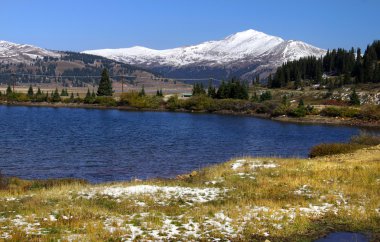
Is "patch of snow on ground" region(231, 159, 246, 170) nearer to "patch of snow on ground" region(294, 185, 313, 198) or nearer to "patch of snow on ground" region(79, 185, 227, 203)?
"patch of snow on ground" region(79, 185, 227, 203)

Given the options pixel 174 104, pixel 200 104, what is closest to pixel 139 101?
pixel 174 104

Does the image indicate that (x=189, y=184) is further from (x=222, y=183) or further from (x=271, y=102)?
(x=271, y=102)

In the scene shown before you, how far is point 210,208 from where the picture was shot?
938 inches

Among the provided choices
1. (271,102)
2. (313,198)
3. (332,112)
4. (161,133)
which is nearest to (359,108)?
(332,112)

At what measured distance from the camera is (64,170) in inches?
1880

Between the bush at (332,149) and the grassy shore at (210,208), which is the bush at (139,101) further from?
the grassy shore at (210,208)

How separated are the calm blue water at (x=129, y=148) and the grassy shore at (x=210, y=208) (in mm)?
14389

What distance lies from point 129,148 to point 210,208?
4404 cm

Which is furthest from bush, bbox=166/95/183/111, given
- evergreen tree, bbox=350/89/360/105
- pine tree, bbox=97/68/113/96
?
evergreen tree, bbox=350/89/360/105

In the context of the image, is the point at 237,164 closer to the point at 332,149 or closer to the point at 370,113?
the point at 332,149

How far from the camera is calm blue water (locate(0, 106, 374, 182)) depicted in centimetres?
4834

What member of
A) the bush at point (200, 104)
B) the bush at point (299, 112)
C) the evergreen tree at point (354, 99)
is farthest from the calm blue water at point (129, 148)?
the bush at point (200, 104)

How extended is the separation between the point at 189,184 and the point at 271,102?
126566 mm

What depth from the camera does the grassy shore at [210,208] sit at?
19.7 metres
